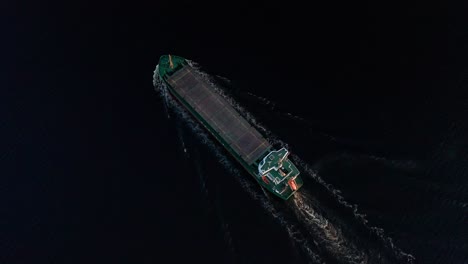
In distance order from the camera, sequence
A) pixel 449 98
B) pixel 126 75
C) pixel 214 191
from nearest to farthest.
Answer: pixel 214 191, pixel 449 98, pixel 126 75

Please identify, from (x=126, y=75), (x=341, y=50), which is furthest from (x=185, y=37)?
(x=341, y=50)

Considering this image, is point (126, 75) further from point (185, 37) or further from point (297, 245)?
point (297, 245)

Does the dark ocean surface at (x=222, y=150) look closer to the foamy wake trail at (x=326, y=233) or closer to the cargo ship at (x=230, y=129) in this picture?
the foamy wake trail at (x=326, y=233)

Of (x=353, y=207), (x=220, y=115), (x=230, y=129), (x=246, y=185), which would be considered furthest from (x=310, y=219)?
(x=220, y=115)

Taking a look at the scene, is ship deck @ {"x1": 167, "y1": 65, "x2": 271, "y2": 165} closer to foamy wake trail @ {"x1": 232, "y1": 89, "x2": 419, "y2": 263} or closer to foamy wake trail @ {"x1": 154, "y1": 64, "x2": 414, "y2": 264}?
foamy wake trail @ {"x1": 154, "y1": 64, "x2": 414, "y2": 264}

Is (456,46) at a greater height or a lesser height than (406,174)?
greater

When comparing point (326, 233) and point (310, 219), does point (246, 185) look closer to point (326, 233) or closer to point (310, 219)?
point (310, 219)

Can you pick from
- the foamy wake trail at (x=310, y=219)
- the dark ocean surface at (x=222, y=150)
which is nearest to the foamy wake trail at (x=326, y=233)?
the foamy wake trail at (x=310, y=219)

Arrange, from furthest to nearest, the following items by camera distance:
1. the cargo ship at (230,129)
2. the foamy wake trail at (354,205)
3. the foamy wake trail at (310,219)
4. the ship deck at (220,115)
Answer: the ship deck at (220,115), the cargo ship at (230,129), the foamy wake trail at (310,219), the foamy wake trail at (354,205)
